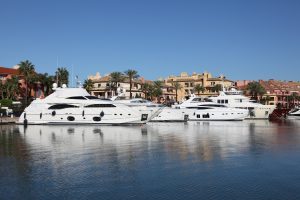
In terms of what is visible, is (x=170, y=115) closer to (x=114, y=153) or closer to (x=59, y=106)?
(x=59, y=106)

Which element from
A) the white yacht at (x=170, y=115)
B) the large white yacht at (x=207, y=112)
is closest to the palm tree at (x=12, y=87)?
the white yacht at (x=170, y=115)

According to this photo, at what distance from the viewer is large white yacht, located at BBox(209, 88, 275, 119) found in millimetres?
78938

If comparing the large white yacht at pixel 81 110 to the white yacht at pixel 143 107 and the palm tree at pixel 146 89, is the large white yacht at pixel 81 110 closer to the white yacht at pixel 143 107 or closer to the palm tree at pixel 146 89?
the white yacht at pixel 143 107

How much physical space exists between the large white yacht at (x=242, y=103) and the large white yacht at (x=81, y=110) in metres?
30.3

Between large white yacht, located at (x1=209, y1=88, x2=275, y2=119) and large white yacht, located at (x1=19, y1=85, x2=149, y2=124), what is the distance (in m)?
30.3

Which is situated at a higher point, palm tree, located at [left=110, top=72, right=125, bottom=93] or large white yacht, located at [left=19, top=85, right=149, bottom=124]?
palm tree, located at [left=110, top=72, right=125, bottom=93]

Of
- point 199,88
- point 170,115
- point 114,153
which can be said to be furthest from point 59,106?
point 199,88

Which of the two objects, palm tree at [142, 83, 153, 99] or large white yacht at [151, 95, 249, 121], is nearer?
large white yacht at [151, 95, 249, 121]

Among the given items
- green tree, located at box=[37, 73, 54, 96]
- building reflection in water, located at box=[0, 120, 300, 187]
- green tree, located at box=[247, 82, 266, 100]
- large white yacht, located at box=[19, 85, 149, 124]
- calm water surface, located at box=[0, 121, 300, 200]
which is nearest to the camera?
calm water surface, located at box=[0, 121, 300, 200]

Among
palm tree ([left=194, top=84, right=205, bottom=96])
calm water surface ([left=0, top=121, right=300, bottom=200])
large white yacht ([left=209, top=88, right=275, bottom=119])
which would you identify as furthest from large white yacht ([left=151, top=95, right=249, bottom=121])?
palm tree ([left=194, top=84, right=205, bottom=96])

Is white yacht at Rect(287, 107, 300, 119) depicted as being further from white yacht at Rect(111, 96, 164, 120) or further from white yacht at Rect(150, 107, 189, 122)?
white yacht at Rect(111, 96, 164, 120)

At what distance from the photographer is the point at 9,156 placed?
2509 cm

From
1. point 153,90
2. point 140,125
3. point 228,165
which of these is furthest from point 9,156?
point 153,90

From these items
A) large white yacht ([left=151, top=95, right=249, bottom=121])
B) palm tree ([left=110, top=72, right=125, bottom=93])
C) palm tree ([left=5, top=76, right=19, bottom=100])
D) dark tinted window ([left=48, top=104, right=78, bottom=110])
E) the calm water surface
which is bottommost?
the calm water surface
